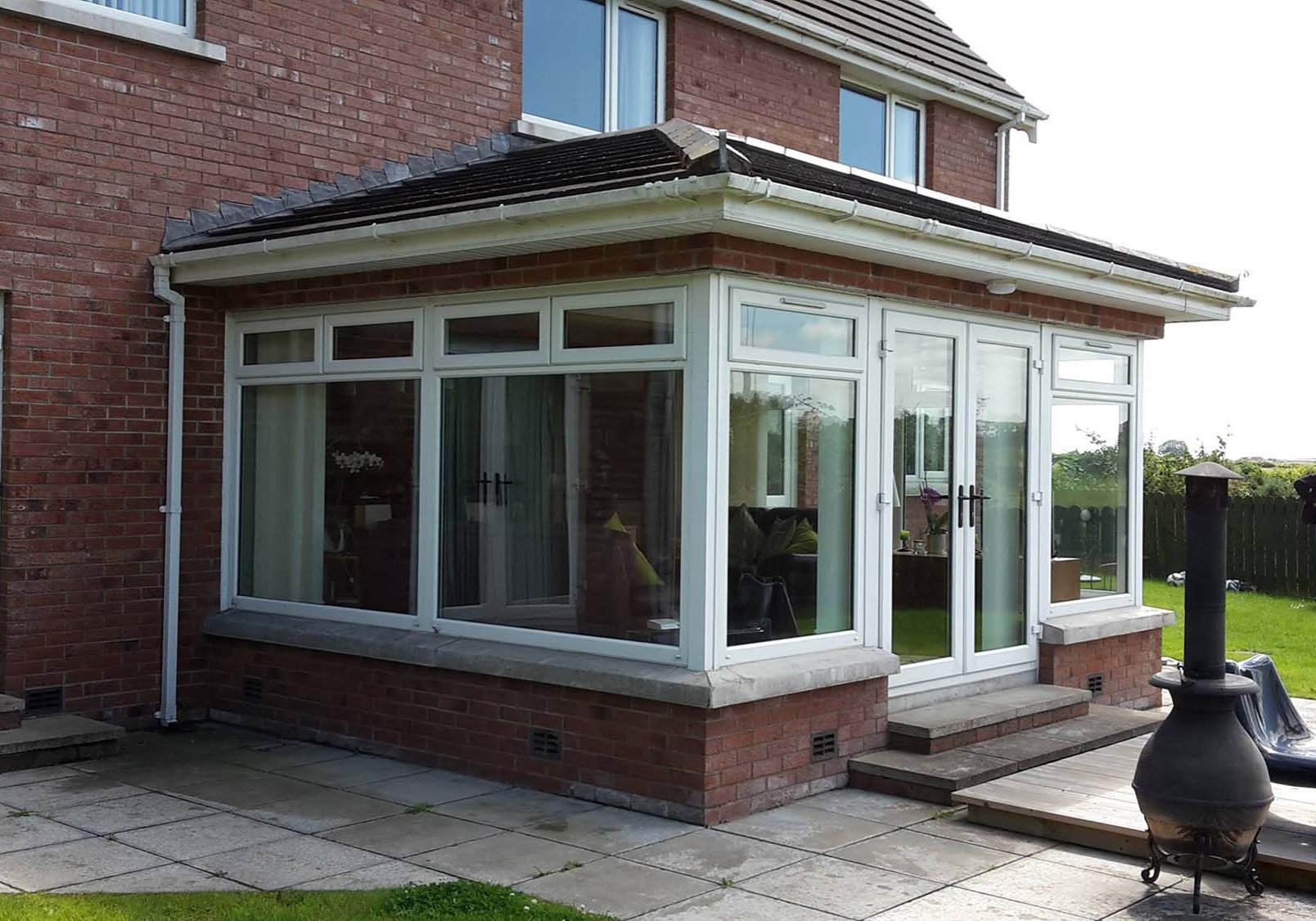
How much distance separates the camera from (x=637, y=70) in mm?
12016

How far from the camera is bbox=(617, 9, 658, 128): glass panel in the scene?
39.0 ft

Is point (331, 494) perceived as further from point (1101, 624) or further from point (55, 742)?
point (1101, 624)

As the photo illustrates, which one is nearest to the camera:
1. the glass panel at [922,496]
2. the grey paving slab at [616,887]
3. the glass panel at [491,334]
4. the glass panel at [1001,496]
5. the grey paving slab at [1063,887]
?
the grey paving slab at [616,887]

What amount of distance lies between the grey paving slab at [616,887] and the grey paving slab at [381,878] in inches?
16.0

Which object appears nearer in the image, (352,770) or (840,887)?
(840,887)

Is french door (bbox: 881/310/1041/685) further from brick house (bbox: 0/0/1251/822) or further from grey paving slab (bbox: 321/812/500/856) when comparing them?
grey paving slab (bbox: 321/812/500/856)

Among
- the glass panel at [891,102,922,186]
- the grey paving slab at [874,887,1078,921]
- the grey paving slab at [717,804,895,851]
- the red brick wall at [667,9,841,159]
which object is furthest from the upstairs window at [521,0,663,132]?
the grey paving slab at [874,887,1078,921]

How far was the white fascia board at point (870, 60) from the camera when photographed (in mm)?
12375

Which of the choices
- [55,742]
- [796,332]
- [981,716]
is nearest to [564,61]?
[796,332]

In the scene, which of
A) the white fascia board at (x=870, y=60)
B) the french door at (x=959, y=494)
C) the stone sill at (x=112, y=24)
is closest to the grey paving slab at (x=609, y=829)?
the french door at (x=959, y=494)

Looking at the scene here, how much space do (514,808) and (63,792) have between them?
2.33 meters

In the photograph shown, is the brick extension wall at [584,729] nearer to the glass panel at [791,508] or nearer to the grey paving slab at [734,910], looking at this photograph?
the glass panel at [791,508]

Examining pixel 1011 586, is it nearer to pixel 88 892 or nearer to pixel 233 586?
pixel 233 586

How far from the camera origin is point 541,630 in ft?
24.4
